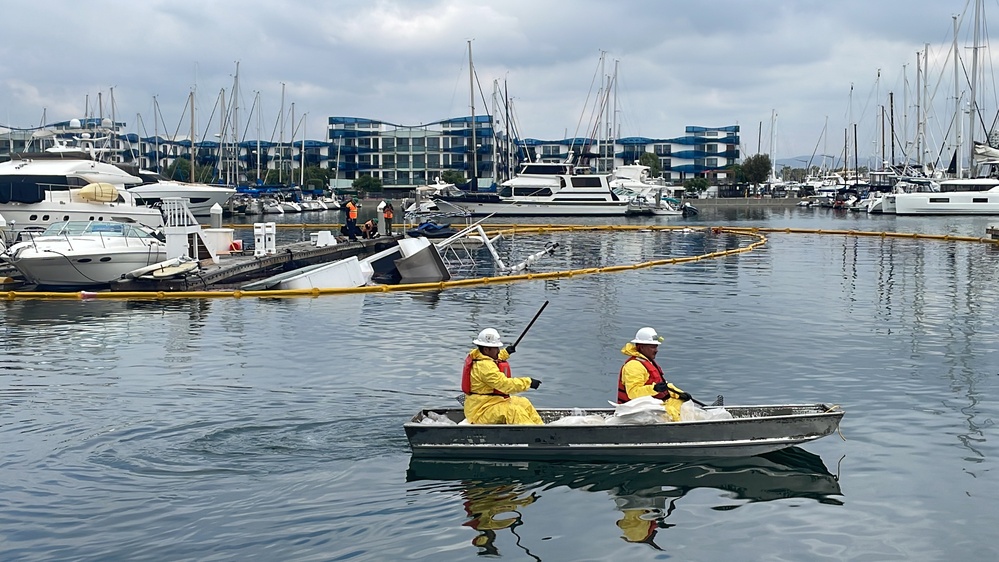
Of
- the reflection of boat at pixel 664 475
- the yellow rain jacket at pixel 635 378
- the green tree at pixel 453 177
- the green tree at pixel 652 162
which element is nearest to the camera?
the reflection of boat at pixel 664 475

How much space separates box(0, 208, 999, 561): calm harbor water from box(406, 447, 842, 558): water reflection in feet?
0.11

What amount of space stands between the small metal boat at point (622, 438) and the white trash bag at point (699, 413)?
0.32 metres

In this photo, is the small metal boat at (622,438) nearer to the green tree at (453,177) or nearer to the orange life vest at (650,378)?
the orange life vest at (650,378)

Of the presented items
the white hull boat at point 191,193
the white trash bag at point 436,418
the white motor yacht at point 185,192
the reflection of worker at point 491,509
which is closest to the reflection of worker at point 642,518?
the reflection of worker at point 491,509

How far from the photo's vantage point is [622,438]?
12.7 metres

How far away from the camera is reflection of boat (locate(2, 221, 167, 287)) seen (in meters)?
30.3

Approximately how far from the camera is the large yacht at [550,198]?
85188 mm

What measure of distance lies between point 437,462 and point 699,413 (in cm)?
341

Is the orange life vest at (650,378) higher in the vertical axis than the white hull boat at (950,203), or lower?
lower

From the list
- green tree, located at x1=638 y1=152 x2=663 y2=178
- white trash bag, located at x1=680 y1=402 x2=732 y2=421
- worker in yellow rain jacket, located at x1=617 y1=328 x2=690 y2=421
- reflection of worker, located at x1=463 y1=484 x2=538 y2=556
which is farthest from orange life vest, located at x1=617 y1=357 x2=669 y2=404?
green tree, located at x1=638 y1=152 x2=663 y2=178

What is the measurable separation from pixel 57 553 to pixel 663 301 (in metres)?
20.9

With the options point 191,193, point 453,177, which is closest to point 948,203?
point 191,193

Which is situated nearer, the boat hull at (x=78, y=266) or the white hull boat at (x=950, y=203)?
the boat hull at (x=78, y=266)

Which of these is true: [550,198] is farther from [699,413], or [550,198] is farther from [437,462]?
[437,462]
